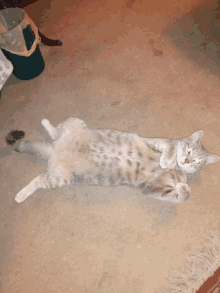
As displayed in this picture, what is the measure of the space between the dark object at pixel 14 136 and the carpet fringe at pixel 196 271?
1.87 meters

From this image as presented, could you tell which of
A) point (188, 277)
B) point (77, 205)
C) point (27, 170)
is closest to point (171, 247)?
point (188, 277)

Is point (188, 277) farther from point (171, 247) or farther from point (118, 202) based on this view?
point (118, 202)

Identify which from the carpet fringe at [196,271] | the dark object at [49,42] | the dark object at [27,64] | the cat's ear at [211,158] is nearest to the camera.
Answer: the carpet fringe at [196,271]

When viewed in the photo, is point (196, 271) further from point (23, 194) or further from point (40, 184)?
point (23, 194)

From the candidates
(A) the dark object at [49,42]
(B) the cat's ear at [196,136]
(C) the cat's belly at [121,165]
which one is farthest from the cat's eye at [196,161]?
(A) the dark object at [49,42]

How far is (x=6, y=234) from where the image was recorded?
1601 millimetres

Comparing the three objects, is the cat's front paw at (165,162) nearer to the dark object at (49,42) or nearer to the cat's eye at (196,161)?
the cat's eye at (196,161)

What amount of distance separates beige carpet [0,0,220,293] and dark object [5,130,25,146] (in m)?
0.05

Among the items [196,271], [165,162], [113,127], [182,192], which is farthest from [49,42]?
[196,271]

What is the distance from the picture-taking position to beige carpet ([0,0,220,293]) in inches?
59.2

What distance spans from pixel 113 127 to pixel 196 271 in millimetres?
1450

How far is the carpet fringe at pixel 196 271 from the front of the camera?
1421mm

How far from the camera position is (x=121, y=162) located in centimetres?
152

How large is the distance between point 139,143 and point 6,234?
139cm
